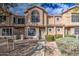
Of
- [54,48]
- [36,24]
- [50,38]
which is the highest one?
[36,24]

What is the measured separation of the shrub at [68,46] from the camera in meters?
2.40

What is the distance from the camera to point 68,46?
2410 millimetres

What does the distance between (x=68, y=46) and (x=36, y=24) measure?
0.39 meters

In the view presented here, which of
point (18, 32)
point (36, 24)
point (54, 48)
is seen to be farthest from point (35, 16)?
point (54, 48)

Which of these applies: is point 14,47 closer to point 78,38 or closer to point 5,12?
point 5,12

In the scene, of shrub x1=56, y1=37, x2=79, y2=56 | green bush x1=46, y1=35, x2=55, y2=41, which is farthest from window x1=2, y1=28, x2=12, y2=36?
shrub x1=56, y1=37, x2=79, y2=56

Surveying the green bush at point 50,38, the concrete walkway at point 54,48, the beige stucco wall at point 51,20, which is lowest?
the concrete walkway at point 54,48

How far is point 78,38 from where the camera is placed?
94.6 inches

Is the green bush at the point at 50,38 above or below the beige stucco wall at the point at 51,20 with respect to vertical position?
below

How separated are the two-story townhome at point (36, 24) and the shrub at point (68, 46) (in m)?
0.07

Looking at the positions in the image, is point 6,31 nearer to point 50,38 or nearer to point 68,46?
point 50,38

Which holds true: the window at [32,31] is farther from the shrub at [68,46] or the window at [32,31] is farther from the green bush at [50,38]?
the shrub at [68,46]

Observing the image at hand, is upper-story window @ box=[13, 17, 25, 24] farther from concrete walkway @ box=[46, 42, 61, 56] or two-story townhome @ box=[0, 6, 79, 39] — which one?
concrete walkway @ box=[46, 42, 61, 56]

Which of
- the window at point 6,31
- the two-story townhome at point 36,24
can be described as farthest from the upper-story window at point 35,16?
the window at point 6,31
